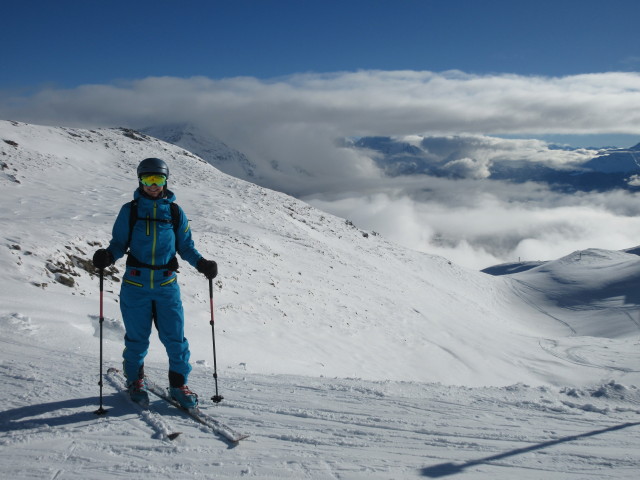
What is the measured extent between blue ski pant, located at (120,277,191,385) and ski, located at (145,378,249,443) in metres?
0.41

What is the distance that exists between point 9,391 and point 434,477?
4930mm

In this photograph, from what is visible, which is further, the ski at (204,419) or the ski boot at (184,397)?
the ski boot at (184,397)

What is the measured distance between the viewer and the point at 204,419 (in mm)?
5137

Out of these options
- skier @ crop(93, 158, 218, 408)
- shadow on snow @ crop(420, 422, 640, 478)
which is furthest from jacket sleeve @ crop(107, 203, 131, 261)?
shadow on snow @ crop(420, 422, 640, 478)

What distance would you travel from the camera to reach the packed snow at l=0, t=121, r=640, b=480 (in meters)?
4.48

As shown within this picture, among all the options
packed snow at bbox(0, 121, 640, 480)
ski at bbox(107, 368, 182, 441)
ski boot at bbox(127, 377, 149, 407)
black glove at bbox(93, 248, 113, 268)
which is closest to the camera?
packed snow at bbox(0, 121, 640, 480)

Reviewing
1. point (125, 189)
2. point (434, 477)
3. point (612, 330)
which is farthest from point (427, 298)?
point (434, 477)

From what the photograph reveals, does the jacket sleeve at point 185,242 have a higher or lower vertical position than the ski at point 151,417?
higher

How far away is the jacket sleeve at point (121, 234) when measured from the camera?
5.33m

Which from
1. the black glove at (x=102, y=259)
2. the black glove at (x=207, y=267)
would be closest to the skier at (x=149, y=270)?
the black glove at (x=102, y=259)

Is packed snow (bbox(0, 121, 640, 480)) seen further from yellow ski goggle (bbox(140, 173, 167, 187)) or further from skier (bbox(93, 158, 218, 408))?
yellow ski goggle (bbox(140, 173, 167, 187))

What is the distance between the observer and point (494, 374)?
70.6ft

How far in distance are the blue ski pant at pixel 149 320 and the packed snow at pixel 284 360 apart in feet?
1.85

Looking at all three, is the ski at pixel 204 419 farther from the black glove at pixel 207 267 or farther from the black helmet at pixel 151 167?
the black helmet at pixel 151 167
